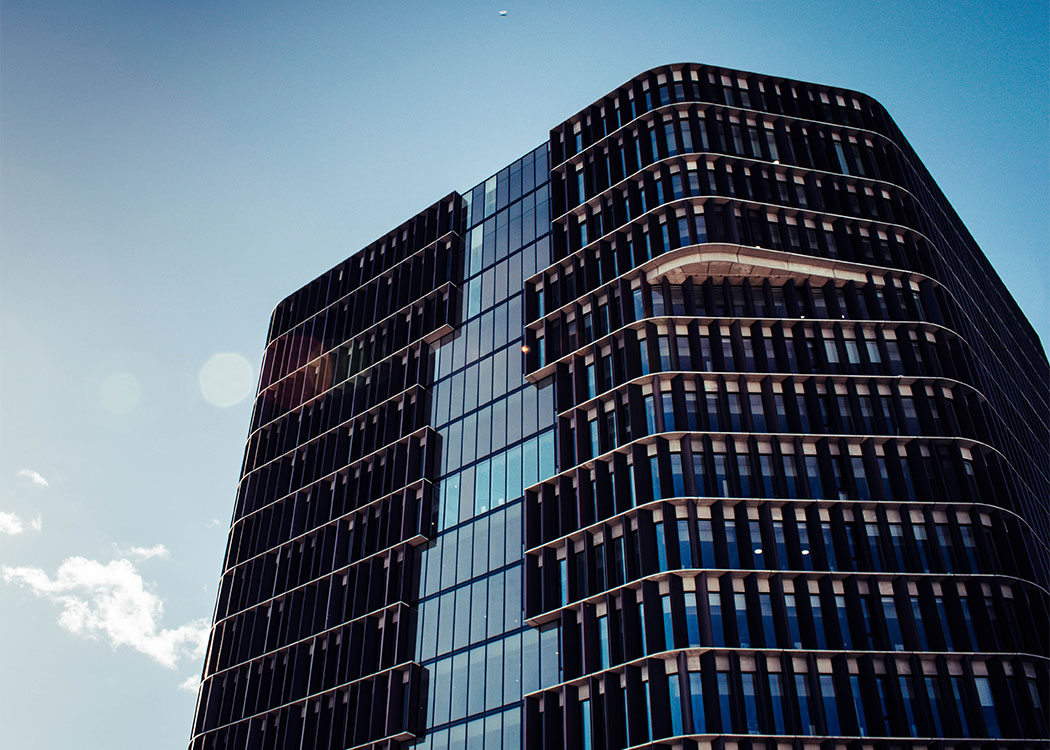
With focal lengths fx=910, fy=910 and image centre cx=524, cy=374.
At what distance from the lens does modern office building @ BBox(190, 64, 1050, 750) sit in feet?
141

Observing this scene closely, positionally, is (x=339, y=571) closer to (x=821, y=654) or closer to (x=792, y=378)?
(x=792, y=378)

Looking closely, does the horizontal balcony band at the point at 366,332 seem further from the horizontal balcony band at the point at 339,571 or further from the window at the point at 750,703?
the window at the point at 750,703

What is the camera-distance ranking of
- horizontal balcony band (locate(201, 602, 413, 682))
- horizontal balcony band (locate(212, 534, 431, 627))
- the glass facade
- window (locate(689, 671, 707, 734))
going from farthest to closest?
horizontal balcony band (locate(212, 534, 431, 627)) → horizontal balcony band (locate(201, 602, 413, 682)) → the glass facade → window (locate(689, 671, 707, 734))

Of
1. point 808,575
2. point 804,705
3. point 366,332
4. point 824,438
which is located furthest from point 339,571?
point 824,438

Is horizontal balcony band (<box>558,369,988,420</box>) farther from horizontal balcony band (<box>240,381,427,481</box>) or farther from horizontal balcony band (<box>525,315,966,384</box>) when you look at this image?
horizontal balcony band (<box>240,381,427,481</box>)

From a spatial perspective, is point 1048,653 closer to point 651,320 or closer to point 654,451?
point 654,451

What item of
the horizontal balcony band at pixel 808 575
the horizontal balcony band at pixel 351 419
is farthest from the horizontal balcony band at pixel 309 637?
the horizontal balcony band at pixel 351 419

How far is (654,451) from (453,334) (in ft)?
75.8

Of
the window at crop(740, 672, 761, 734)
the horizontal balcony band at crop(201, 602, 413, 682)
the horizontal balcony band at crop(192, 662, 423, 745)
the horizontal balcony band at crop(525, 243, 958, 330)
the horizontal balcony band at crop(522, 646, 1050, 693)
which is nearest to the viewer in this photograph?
the window at crop(740, 672, 761, 734)

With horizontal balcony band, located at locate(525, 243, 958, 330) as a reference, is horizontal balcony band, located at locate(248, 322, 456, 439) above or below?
above

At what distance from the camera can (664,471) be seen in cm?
4791

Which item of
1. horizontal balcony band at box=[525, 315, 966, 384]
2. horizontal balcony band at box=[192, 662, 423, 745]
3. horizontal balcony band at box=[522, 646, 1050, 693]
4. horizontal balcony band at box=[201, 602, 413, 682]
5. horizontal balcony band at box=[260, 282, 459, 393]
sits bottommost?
horizontal balcony band at box=[522, 646, 1050, 693]

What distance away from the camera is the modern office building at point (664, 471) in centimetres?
4312

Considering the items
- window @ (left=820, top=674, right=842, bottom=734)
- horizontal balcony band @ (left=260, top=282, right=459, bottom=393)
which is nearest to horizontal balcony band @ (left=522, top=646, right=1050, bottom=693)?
window @ (left=820, top=674, right=842, bottom=734)
